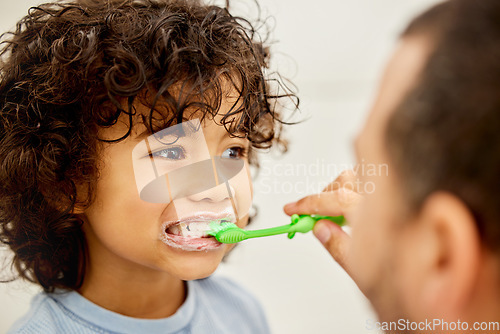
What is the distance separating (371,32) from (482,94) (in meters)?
0.73

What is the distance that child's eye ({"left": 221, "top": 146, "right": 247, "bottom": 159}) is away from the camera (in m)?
0.66

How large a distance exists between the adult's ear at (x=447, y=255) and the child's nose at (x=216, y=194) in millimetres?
310

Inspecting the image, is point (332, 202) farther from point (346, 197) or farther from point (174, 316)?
point (174, 316)

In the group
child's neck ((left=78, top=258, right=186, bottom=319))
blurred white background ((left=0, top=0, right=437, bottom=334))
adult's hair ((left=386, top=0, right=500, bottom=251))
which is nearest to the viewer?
adult's hair ((left=386, top=0, right=500, bottom=251))

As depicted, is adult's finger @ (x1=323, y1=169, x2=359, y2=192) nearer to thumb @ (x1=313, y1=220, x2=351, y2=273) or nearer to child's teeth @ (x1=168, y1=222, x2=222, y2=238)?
thumb @ (x1=313, y1=220, x2=351, y2=273)

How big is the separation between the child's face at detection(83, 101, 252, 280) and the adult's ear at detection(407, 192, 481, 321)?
1.04 feet

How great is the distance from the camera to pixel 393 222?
1.27ft

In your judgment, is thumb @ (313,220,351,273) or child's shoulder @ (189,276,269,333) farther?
child's shoulder @ (189,276,269,333)

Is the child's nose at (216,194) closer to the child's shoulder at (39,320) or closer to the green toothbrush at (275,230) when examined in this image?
the green toothbrush at (275,230)

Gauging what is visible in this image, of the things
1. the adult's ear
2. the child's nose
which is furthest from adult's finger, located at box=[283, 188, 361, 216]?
the adult's ear

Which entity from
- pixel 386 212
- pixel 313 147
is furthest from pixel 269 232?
pixel 313 147

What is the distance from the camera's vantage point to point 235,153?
2.26ft

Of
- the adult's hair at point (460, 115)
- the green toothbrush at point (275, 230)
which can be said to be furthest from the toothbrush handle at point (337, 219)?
the adult's hair at point (460, 115)

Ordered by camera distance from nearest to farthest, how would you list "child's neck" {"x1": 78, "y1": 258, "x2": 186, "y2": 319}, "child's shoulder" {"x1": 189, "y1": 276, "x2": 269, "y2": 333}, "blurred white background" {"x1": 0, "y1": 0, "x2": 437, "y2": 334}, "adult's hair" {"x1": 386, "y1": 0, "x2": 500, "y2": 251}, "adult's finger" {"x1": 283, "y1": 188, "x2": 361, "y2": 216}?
"adult's hair" {"x1": 386, "y1": 0, "x2": 500, "y2": 251} < "adult's finger" {"x1": 283, "y1": 188, "x2": 361, "y2": 216} < "child's neck" {"x1": 78, "y1": 258, "x2": 186, "y2": 319} < "child's shoulder" {"x1": 189, "y1": 276, "x2": 269, "y2": 333} < "blurred white background" {"x1": 0, "y1": 0, "x2": 437, "y2": 334}
